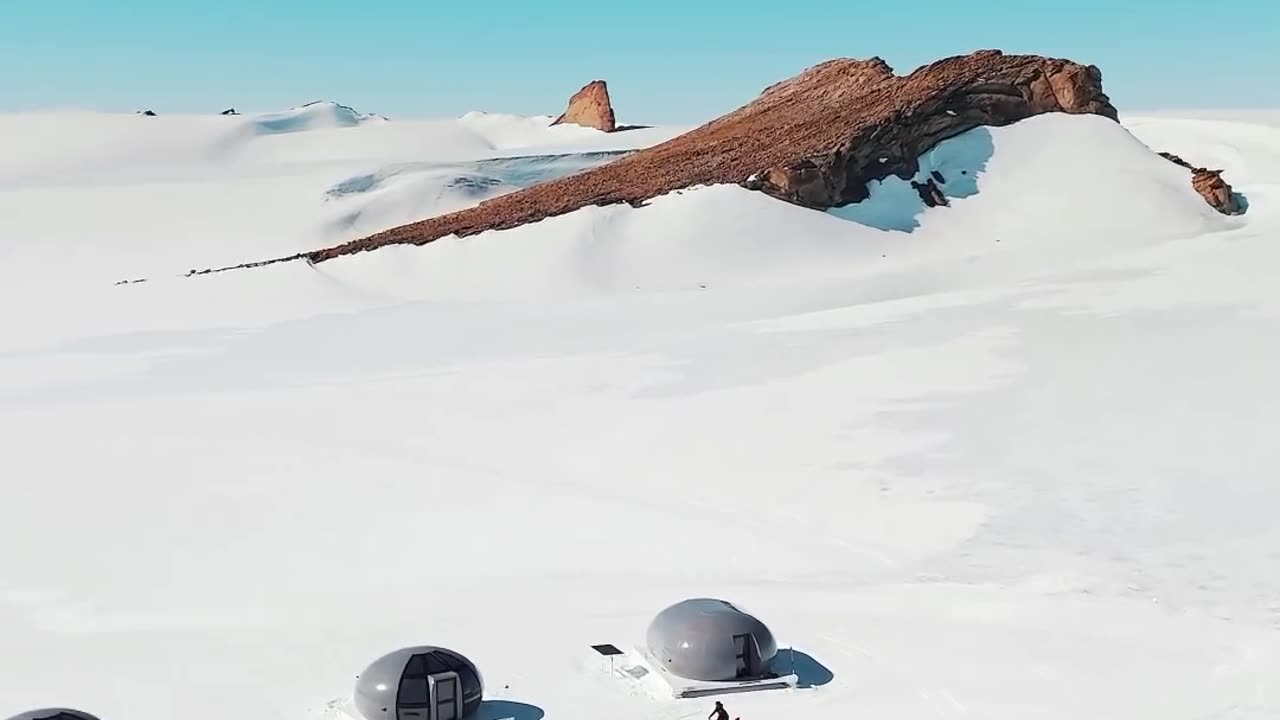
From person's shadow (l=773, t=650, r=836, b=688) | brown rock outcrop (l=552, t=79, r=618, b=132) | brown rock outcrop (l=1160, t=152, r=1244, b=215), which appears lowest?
person's shadow (l=773, t=650, r=836, b=688)

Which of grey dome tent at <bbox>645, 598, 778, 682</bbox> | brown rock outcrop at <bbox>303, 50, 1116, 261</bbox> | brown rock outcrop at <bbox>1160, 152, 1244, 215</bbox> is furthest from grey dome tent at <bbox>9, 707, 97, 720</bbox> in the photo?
brown rock outcrop at <bbox>1160, 152, 1244, 215</bbox>

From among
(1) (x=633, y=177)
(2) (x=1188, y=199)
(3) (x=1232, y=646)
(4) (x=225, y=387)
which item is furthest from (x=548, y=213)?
(3) (x=1232, y=646)

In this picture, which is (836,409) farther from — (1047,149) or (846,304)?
(1047,149)

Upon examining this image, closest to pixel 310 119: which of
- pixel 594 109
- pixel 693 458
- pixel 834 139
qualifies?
pixel 594 109

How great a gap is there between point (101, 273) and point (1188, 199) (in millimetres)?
39710

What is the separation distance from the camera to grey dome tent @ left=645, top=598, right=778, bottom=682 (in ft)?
36.3

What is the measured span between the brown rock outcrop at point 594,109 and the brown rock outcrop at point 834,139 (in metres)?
33.0

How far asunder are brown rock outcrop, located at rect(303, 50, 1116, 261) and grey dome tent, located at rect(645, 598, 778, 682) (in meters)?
25.2

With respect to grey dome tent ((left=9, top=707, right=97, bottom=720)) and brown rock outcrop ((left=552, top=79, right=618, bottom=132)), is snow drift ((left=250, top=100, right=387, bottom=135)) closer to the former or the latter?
brown rock outcrop ((left=552, top=79, right=618, bottom=132))

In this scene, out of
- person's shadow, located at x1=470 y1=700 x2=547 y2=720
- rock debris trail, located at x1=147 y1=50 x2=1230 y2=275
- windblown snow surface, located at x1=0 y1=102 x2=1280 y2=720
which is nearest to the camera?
person's shadow, located at x1=470 y1=700 x2=547 y2=720

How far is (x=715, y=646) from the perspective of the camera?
435 inches

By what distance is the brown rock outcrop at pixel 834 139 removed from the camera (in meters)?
36.0

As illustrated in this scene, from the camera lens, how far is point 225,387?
23.3 m

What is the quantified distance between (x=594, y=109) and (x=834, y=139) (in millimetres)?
42066
